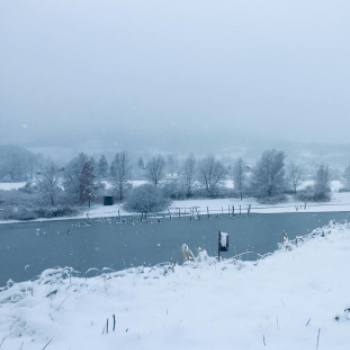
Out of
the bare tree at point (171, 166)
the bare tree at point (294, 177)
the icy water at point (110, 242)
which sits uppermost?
the bare tree at point (171, 166)

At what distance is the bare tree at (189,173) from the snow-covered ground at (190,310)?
41.6 metres

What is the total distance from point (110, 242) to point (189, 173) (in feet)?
103

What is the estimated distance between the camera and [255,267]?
5391 millimetres

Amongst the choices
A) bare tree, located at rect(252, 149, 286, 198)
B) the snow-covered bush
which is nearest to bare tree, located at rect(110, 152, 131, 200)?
the snow-covered bush

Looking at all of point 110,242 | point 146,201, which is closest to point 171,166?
point 146,201

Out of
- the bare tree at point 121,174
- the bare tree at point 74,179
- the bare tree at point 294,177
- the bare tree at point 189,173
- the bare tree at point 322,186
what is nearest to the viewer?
the bare tree at point 74,179

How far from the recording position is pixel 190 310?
333cm

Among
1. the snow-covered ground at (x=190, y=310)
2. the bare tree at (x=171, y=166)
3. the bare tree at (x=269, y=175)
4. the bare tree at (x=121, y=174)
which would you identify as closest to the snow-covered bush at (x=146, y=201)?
the bare tree at (x=121, y=174)

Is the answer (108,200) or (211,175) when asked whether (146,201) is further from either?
(211,175)

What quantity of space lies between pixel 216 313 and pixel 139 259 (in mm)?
12101

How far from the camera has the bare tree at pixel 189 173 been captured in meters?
47.6

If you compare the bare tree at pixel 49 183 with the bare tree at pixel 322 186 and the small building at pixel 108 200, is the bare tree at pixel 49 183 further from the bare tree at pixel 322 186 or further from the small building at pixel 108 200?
the bare tree at pixel 322 186

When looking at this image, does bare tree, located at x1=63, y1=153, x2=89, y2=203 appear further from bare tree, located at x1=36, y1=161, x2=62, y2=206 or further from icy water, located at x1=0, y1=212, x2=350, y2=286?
icy water, located at x1=0, y1=212, x2=350, y2=286

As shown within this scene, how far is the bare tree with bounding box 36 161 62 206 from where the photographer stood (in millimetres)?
37688
